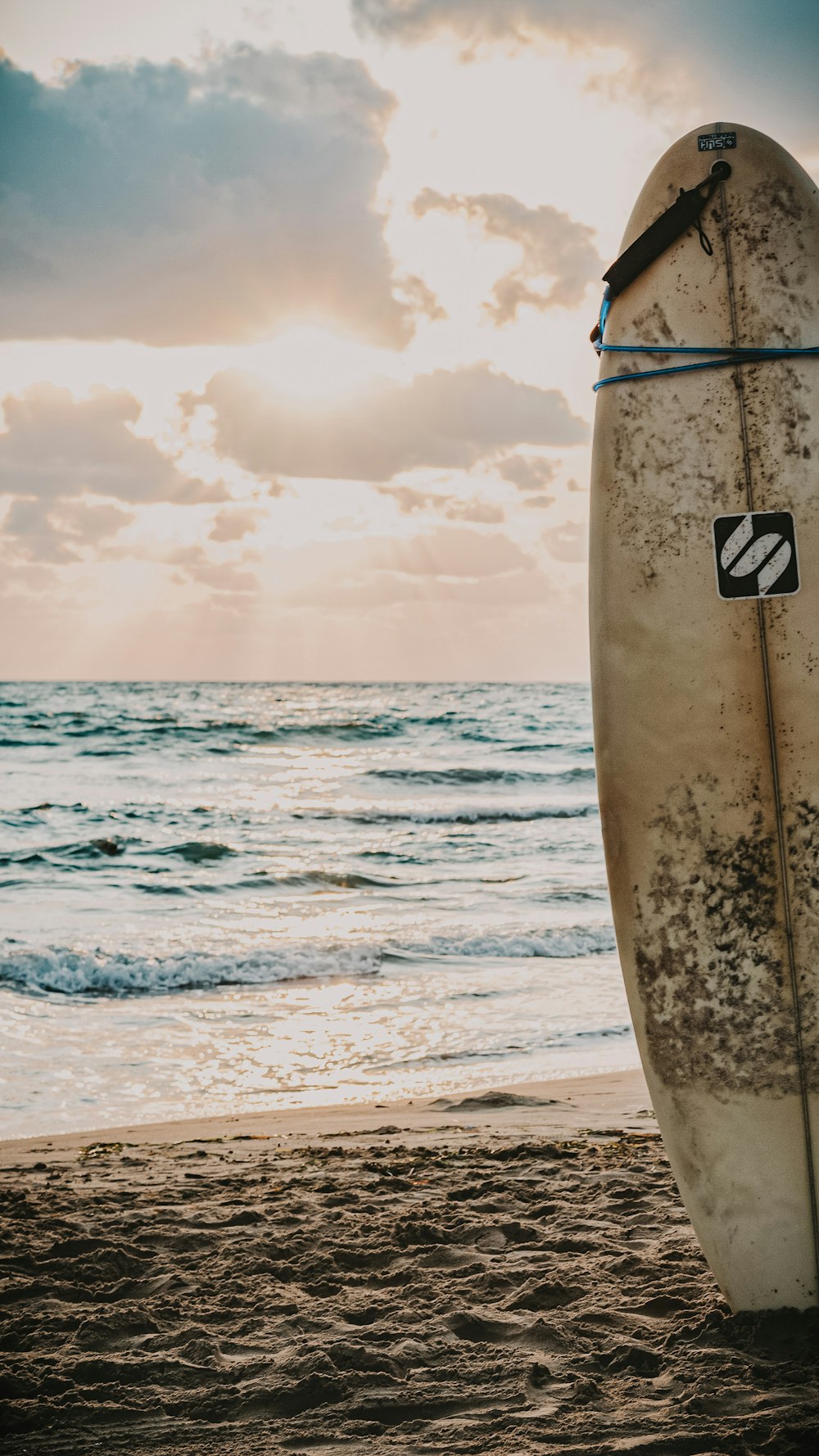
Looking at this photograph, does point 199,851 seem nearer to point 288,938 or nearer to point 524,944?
point 288,938

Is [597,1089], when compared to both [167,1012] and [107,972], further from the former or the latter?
[107,972]

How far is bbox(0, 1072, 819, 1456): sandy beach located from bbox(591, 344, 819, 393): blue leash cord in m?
2.36

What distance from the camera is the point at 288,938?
29.1 ft

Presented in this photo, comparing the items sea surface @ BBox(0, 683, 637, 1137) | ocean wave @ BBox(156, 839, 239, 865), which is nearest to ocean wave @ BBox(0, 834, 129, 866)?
sea surface @ BBox(0, 683, 637, 1137)

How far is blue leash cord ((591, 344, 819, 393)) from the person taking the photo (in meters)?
2.72

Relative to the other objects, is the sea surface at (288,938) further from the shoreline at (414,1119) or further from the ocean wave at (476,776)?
the shoreline at (414,1119)

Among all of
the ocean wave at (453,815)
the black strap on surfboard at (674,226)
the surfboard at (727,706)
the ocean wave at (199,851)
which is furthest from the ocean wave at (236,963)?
the ocean wave at (453,815)

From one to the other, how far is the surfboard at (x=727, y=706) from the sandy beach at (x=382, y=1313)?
40 cm

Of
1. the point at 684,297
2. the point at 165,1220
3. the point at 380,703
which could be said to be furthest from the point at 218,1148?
the point at 380,703

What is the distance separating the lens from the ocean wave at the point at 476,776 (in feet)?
71.6

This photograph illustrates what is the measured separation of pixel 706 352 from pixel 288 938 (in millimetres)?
6892

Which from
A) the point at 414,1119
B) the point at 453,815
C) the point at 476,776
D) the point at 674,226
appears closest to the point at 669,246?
the point at 674,226

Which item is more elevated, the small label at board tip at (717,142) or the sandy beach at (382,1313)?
the small label at board tip at (717,142)

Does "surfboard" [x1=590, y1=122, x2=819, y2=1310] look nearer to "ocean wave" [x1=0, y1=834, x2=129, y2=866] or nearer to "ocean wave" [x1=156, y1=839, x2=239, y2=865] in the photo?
"ocean wave" [x1=156, y1=839, x2=239, y2=865]
